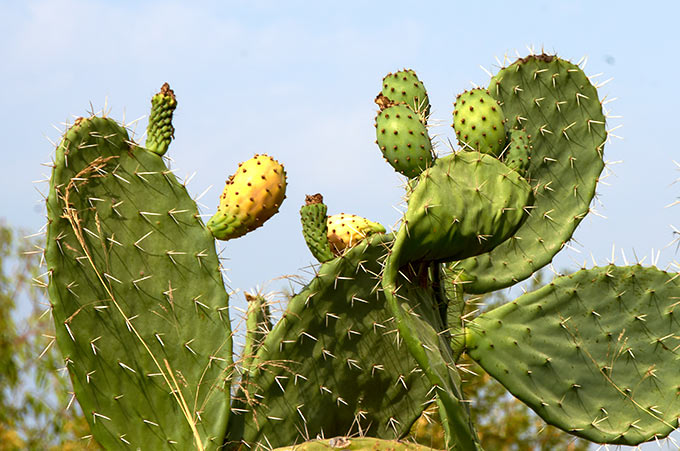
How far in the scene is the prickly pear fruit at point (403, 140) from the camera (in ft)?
7.89

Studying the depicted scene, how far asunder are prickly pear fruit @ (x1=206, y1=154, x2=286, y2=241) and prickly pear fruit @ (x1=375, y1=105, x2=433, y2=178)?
309 mm

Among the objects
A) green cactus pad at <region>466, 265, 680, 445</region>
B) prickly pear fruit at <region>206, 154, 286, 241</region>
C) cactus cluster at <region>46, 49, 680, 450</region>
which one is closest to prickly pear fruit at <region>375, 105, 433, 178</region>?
cactus cluster at <region>46, 49, 680, 450</region>

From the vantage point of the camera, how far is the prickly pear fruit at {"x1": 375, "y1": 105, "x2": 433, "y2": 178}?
2404 mm

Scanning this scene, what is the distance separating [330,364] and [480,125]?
80 centimetres

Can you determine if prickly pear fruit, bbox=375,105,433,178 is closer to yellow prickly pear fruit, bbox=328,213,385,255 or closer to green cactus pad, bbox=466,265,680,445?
yellow prickly pear fruit, bbox=328,213,385,255

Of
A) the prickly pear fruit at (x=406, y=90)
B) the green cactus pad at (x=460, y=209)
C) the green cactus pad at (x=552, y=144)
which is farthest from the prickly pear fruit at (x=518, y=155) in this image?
the green cactus pad at (x=552, y=144)

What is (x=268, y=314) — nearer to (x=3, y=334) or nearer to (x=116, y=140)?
(x=116, y=140)

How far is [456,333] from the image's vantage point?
282 cm

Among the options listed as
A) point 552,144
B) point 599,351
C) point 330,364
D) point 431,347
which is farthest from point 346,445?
point 552,144

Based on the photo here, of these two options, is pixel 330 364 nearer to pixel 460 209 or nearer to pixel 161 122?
pixel 460 209

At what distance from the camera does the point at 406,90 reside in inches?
107

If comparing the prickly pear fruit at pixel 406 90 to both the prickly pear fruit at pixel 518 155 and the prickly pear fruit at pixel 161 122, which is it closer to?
the prickly pear fruit at pixel 518 155

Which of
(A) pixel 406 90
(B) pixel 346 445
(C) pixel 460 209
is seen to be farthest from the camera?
(A) pixel 406 90

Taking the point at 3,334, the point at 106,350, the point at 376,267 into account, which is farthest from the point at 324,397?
the point at 3,334
